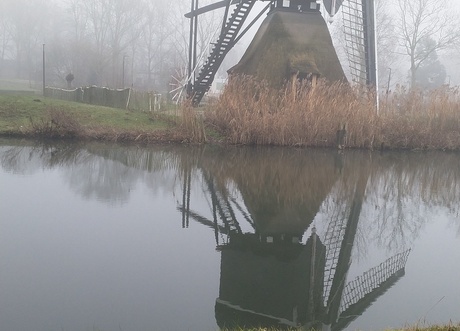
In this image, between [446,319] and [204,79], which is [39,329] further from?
[204,79]

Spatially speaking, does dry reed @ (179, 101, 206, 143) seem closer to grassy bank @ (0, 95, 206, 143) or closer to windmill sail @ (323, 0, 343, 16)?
grassy bank @ (0, 95, 206, 143)

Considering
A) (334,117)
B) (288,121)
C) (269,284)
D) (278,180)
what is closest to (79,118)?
(288,121)

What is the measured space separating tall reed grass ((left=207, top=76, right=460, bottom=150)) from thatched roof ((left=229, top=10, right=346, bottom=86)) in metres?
1.63

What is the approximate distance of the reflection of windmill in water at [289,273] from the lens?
4.20 meters

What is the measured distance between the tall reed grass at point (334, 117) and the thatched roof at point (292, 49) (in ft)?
5.36

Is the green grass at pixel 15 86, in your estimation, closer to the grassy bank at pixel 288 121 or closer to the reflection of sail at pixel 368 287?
the grassy bank at pixel 288 121

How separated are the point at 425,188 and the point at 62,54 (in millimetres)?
42349

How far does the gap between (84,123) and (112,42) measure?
128 feet

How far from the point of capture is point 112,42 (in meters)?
52.8

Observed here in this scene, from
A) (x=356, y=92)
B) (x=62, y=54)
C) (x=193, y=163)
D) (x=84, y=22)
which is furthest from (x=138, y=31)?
(x=193, y=163)

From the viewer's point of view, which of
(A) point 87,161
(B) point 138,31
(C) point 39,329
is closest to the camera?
(C) point 39,329

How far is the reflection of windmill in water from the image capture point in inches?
165

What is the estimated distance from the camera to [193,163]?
11.6 m

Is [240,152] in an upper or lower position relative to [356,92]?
lower
